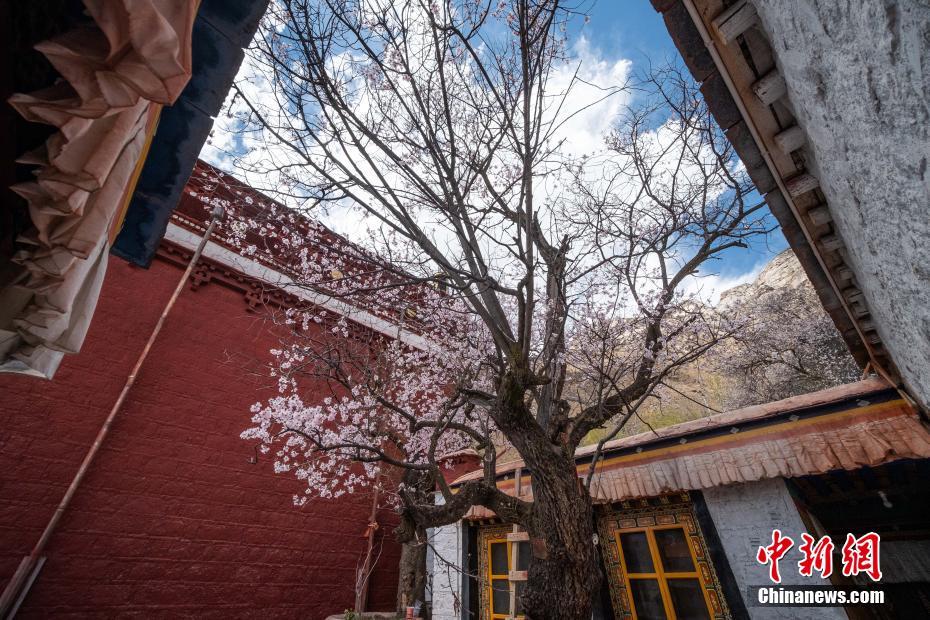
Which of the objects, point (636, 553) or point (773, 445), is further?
point (636, 553)

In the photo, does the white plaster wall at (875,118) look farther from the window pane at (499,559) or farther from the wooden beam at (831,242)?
the window pane at (499,559)

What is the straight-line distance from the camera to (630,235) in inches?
235

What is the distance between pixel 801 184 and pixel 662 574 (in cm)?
566

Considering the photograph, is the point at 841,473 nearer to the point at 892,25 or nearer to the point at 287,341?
the point at 892,25

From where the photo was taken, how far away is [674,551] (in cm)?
556

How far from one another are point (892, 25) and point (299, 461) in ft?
30.3

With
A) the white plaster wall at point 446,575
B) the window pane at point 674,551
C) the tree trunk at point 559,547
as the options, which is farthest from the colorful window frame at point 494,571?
the tree trunk at point 559,547

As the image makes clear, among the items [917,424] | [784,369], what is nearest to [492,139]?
[917,424]

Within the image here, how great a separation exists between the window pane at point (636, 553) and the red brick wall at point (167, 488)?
5020 mm

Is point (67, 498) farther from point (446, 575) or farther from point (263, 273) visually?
point (446, 575)

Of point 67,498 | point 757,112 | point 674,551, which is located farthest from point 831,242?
point 67,498

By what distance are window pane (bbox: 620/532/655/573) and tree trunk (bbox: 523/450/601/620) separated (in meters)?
2.56

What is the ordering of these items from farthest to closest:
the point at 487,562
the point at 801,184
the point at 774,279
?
the point at 774,279 → the point at 487,562 → the point at 801,184

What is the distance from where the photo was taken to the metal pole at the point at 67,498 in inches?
186
